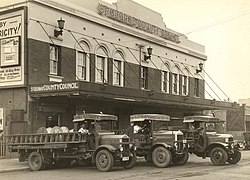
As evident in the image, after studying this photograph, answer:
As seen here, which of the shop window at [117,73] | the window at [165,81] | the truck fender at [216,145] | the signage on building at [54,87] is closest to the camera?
the truck fender at [216,145]

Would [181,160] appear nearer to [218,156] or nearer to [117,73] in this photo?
[218,156]

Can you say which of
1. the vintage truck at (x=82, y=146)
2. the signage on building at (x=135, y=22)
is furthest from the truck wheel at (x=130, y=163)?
the signage on building at (x=135, y=22)

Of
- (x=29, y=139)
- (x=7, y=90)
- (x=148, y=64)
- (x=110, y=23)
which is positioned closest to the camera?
(x=29, y=139)

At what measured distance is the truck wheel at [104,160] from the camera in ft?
48.0

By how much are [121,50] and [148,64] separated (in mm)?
3736

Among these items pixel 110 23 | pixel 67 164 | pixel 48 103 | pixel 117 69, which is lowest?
pixel 67 164

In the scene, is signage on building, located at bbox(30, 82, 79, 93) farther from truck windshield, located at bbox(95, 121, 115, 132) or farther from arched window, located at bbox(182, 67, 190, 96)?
arched window, located at bbox(182, 67, 190, 96)

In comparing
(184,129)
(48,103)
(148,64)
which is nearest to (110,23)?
(148,64)

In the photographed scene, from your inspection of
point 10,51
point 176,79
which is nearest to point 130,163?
point 10,51

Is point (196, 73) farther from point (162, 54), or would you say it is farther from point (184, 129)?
point (184, 129)

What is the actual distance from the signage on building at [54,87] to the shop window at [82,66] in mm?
4846

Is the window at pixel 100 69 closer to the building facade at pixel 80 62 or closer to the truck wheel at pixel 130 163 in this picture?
the building facade at pixel 80 62

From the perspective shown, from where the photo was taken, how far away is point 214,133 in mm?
18438

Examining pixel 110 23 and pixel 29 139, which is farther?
pixel 110 23
